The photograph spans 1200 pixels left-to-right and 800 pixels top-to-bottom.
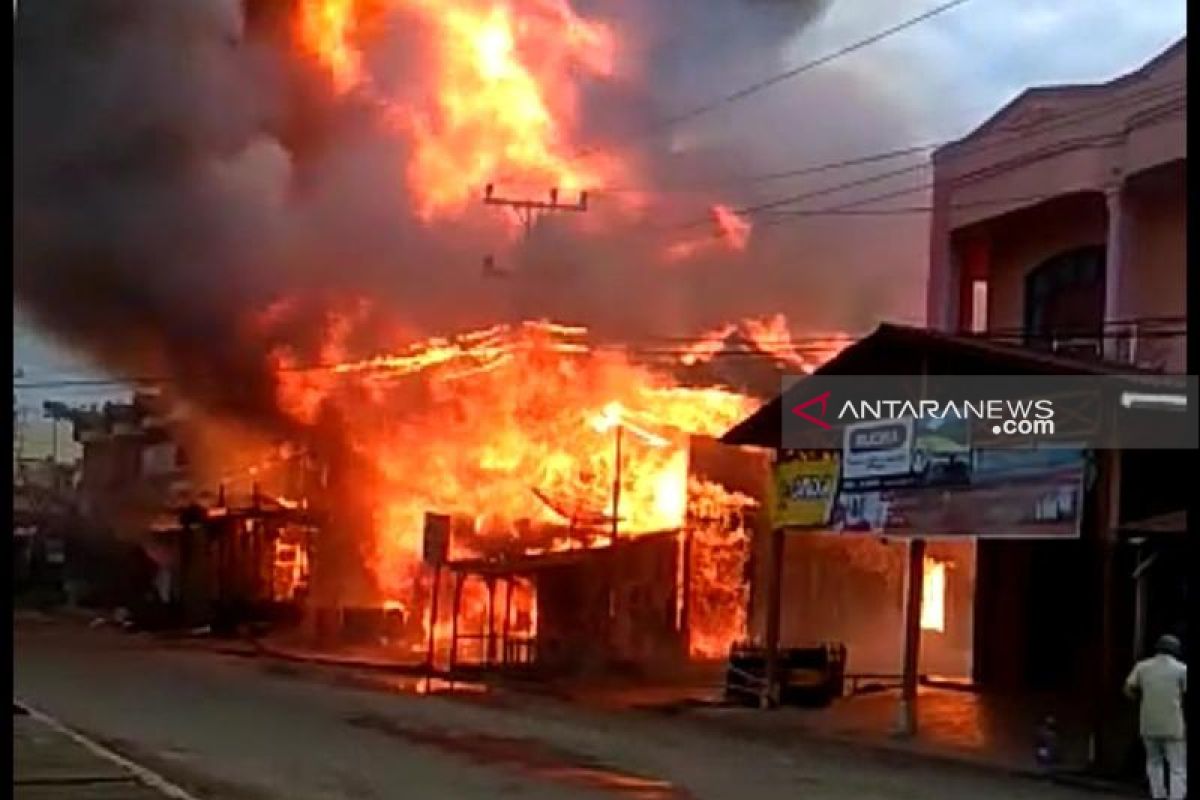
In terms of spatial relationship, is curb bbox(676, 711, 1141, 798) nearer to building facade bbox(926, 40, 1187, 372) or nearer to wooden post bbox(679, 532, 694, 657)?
building facade bbox(926, 40, 1187, 372)

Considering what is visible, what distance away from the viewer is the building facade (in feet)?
86.3

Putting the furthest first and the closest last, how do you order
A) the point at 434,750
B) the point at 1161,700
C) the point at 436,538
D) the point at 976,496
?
the point at 436,538 → the point at 976,496 → the point at 434,750 → the point at 1161,700

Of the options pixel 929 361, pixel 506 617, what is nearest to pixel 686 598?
pixel 506 617

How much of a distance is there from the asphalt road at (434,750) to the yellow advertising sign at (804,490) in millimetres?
3025

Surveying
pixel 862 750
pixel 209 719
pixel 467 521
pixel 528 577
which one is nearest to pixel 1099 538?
pixel 862 750

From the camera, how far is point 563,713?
25984mm

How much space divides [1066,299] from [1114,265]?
2.97m

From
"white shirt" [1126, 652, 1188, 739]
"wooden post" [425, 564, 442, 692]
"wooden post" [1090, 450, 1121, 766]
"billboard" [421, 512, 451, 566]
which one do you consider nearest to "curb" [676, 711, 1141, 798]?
"wooden post" [1090, 450, 1121, 766]

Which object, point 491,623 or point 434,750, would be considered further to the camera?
point 491,623

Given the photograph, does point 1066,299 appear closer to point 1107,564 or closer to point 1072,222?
point 1072,222

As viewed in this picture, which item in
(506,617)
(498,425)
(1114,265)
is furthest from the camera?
(498,425)

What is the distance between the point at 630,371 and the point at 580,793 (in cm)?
3137

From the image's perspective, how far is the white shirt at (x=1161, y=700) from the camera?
46.7 ft

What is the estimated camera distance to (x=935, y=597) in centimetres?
Result: 4209
